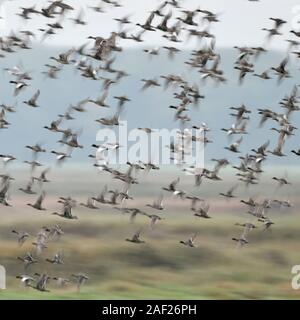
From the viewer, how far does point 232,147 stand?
1600cm

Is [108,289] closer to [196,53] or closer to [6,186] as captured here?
[6,186]

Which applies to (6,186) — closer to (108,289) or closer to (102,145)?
(102,145)

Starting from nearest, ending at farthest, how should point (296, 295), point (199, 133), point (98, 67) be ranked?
1. point (98, 67)
2. point (199, 133)
3. point (296, 295)

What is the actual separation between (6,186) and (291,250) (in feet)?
31.5

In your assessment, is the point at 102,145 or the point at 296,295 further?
the point at 296,295

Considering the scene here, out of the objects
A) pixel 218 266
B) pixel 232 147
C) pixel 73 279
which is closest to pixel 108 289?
pixel 73 279

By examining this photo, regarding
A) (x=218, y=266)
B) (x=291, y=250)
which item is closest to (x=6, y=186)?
(x=218, y=266)
